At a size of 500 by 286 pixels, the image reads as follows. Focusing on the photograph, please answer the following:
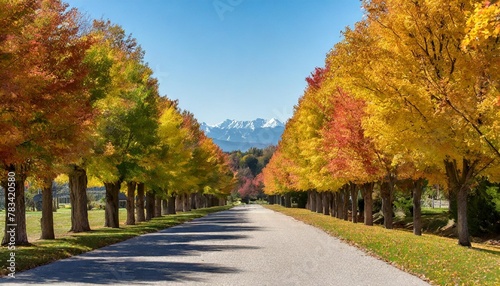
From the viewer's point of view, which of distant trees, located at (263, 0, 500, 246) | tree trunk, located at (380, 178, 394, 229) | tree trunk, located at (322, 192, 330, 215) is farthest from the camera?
tree trunk, located at (322, 192, 330, 215)

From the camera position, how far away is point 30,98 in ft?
52.4

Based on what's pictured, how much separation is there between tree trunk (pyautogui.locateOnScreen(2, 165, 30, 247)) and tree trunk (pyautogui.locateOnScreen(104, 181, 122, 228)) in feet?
42.6

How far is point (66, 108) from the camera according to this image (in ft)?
57.9

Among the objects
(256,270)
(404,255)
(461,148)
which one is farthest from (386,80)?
(256,270)

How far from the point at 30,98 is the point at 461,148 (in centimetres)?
1362

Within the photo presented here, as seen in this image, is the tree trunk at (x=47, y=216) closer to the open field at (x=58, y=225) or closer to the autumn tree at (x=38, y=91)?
the open field at (x=58, y=225)

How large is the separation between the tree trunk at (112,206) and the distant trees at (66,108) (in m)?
0.06

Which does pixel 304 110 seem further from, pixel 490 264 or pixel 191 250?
pixel 490 264

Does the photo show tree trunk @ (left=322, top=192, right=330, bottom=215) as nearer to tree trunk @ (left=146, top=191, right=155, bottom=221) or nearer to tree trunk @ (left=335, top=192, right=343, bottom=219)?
tree trunk @ (left=335, top=192, right=343, bottom=219)

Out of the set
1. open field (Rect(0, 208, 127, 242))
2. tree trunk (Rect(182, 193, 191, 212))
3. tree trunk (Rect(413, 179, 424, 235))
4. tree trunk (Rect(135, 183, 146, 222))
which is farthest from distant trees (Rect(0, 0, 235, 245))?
tree trunk (Rect(182, 193, 191, 212))

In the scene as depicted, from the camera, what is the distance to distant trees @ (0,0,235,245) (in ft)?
50.2

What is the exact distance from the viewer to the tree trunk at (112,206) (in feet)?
113

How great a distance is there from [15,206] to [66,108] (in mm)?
5303

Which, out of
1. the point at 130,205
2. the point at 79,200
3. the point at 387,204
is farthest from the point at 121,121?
the point at 387,204
